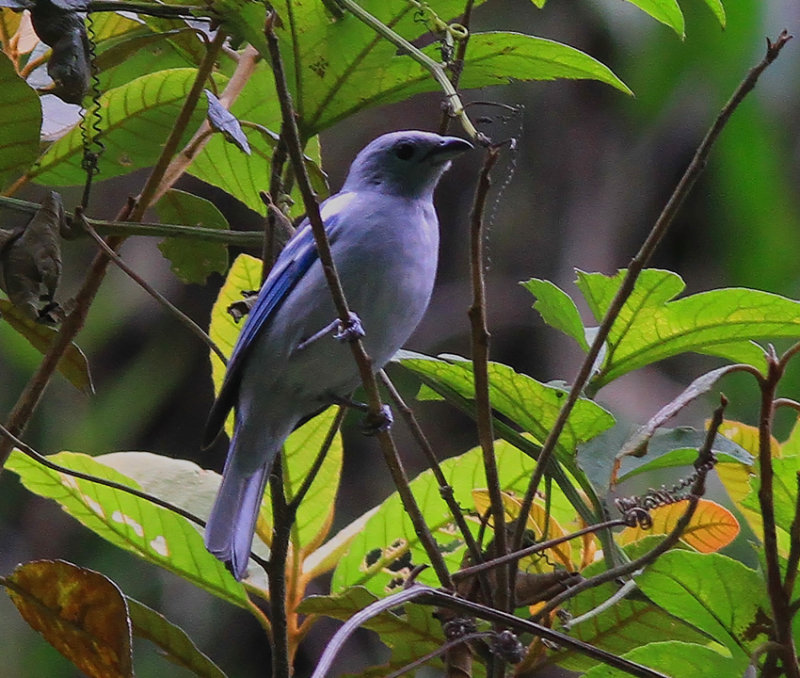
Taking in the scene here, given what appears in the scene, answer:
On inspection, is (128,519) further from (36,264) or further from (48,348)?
(36,264)

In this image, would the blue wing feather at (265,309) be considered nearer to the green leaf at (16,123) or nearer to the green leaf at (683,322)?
the green leaf at (16,123)

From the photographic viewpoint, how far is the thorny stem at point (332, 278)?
105cm

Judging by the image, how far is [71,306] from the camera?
56.2 inches

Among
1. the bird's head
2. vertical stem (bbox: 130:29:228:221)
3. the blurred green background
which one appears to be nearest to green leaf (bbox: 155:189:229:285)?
vertical stem (bbox: 130:29:228:221)

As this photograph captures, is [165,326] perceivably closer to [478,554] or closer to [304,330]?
[304,330]

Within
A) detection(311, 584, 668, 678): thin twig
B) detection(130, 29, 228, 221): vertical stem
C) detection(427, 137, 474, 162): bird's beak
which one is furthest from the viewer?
detection(427, 137, 474, 162): bird's beak

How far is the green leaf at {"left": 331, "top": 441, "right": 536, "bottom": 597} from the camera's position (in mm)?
1539

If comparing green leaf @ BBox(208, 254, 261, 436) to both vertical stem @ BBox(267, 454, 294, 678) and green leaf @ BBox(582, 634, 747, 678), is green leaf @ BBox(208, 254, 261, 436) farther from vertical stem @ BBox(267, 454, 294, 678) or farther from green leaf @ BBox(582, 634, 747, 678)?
green leaf @ BBox(582, 634, 747, 678)

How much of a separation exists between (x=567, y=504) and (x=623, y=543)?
0.37ft

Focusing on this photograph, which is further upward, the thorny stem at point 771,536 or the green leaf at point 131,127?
the green leaf at point 131,127

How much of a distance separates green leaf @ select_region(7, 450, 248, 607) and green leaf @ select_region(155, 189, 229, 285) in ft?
1.41

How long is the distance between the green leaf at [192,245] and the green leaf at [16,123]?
0.32 metres

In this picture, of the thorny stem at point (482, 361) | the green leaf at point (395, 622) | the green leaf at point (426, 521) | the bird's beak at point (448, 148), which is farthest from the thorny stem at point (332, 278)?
the bird's beak at point (448, 148)

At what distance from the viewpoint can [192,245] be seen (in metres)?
1.80
